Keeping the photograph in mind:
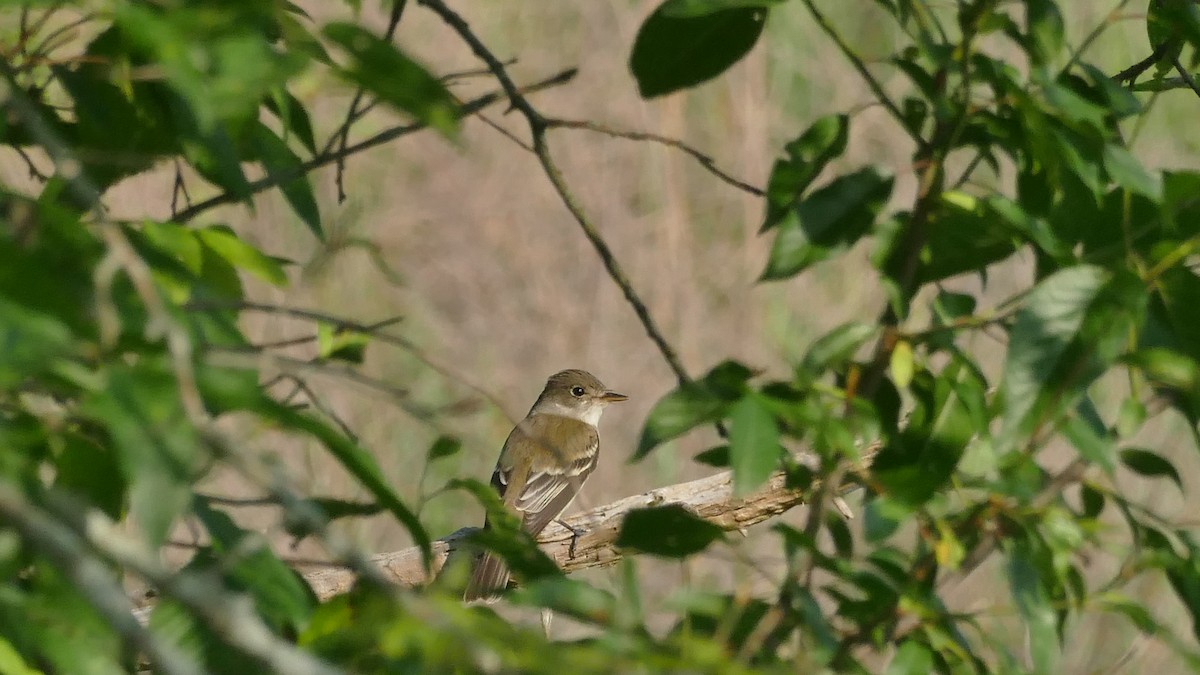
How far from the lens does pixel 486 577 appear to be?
5117 mm

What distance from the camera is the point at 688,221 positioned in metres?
10.5

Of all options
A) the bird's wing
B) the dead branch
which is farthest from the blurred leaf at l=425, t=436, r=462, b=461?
the bird's wing

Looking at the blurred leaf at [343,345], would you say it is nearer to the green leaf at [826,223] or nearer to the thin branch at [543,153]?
the thin branch at [543,153]

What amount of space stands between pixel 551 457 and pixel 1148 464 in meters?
5.38

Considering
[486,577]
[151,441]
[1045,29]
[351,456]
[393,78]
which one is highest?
[393,78]

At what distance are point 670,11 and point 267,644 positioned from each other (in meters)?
1.04

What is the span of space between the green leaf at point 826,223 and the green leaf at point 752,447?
22 cm

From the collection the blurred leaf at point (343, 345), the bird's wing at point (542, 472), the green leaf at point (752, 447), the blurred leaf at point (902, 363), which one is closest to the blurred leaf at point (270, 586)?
the green leaf at point (752, 447)

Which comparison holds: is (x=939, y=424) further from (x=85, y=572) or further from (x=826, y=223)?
(x=85, y=572)

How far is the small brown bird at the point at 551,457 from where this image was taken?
6.39m

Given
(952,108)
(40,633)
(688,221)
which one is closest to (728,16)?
(952,108)

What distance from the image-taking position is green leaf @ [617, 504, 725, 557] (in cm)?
173

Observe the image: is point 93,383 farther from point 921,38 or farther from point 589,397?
point 589,397

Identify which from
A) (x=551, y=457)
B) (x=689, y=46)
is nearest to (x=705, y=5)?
(x=689, y=46)
